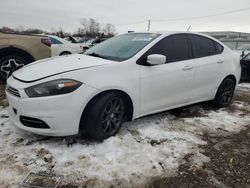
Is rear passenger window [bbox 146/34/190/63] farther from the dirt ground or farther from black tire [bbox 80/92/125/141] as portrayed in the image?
the dirt ground

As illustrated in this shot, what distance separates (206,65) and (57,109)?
2.84 metres

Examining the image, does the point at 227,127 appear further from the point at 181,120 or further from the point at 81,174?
the point at 81,174

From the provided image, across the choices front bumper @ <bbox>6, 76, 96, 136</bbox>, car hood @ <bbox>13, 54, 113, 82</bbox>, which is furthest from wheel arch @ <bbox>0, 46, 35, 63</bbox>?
front bumper @ <bbox>6, 76, 96, 136</bbox>

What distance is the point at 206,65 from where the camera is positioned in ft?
14.6

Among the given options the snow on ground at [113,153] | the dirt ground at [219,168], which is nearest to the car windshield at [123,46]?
the snow on ground at [113,153]

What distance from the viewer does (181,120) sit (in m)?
4.26

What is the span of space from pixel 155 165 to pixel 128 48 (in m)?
1.82

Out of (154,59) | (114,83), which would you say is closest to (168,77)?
(154,59)

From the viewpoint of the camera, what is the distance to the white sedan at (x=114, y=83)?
2.89 m

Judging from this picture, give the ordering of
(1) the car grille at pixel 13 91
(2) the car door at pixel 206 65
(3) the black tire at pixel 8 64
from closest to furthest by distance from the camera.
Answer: (1) the car grille at pixel 13 91 → (2) the car door at pixel 206 65 → (3) the black tire at pixel 8 64

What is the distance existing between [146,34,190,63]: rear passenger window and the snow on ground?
108cm

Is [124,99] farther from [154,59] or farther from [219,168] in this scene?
[219,168]

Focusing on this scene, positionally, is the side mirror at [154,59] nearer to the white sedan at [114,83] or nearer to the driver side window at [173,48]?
the white sedan at [114,83]

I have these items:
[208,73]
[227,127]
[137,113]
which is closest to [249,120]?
[227,127]
